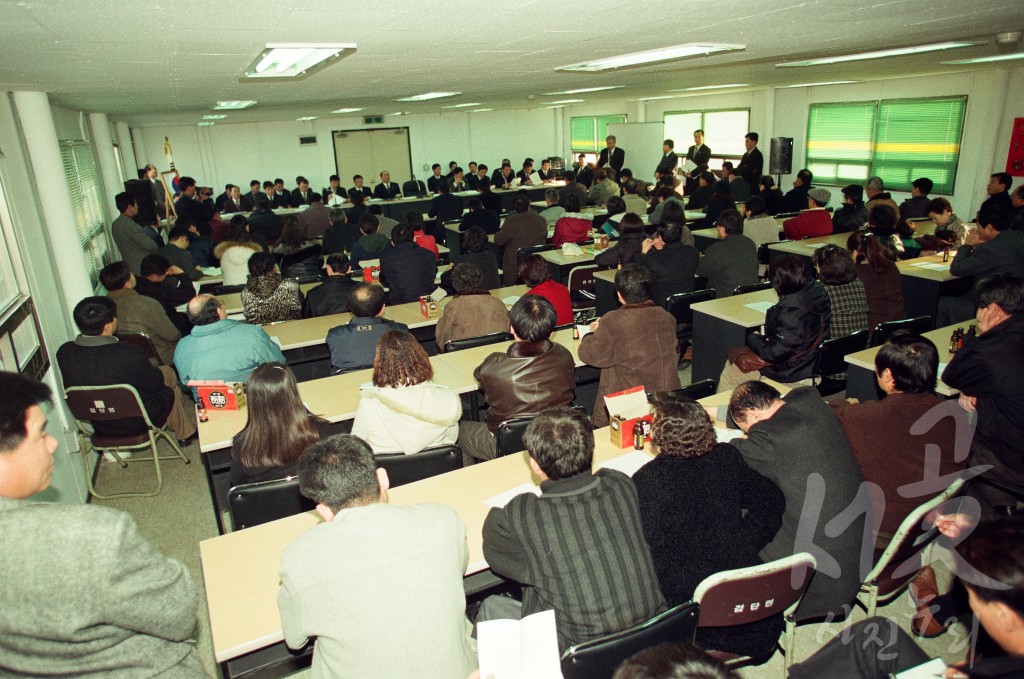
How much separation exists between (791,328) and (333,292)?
3.48 metres

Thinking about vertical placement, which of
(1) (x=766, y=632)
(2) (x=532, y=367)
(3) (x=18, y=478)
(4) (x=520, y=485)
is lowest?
(1) (x=766, y=632)

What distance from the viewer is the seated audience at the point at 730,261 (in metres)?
5.66

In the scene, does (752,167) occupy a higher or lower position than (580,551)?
higher

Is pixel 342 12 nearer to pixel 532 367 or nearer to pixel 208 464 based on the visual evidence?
pixel 532 367

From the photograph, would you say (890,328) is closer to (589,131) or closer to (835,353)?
(835,353)

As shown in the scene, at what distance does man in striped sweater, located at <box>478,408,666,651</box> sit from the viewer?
5.97ft

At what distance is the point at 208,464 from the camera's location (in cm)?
332

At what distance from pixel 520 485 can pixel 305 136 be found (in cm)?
1540

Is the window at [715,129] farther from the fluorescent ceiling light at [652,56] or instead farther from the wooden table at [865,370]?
the wooden table at [865,370]

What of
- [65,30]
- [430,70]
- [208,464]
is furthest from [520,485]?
[430,70]

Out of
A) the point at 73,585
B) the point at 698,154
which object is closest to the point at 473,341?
the point at 73,585

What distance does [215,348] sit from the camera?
380 centimetres

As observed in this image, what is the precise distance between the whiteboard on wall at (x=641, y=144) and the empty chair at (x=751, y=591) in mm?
14096

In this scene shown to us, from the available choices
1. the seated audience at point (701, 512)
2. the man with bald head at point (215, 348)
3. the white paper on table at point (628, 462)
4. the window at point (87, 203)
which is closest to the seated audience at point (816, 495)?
the seated audience at point (701, 512)
